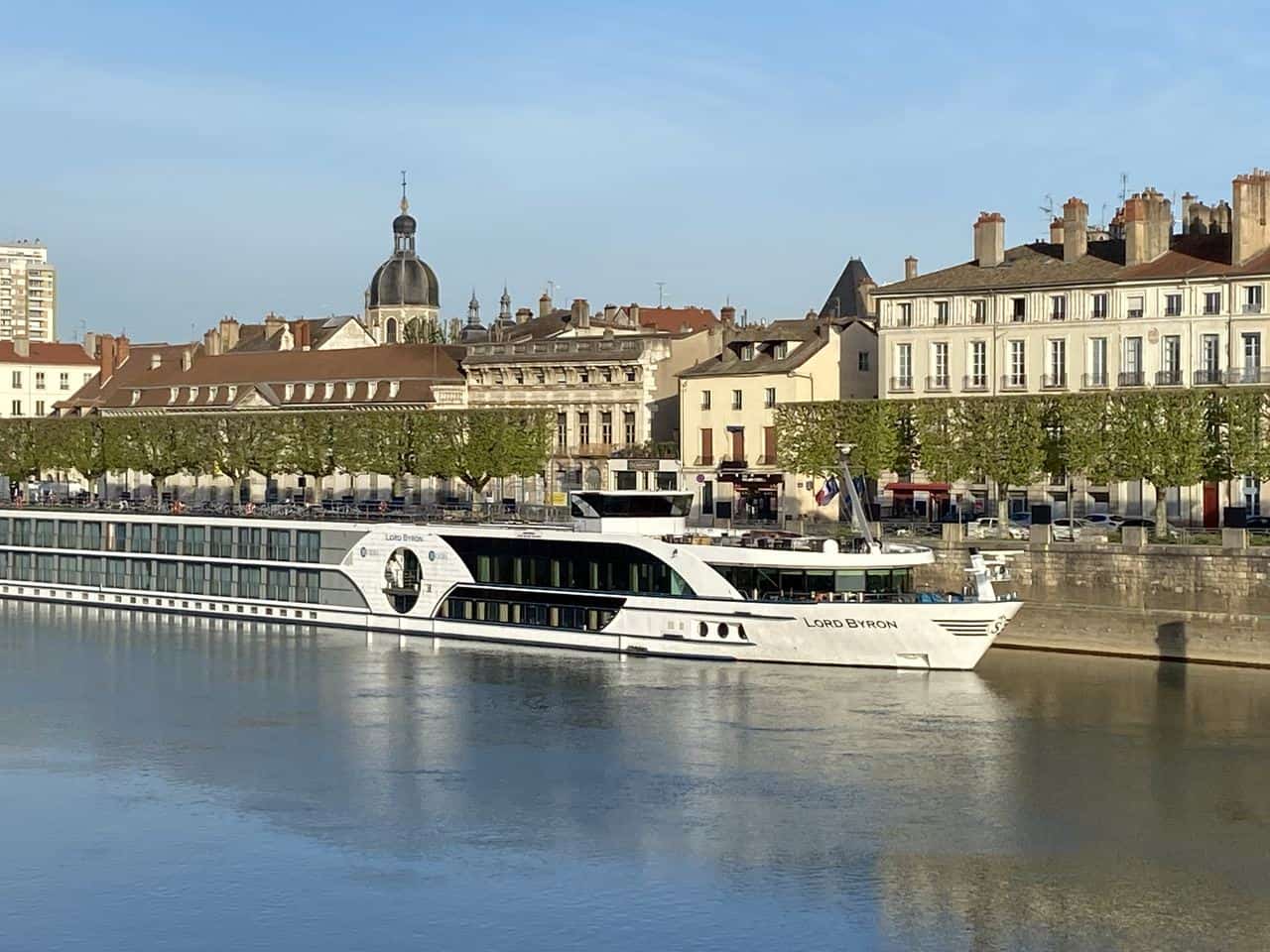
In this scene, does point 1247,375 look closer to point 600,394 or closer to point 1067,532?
point 1067,532

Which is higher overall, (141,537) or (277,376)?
(277,376)

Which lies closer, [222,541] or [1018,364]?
[222,541]

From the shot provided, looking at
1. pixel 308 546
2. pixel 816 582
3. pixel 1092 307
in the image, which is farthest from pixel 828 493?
pixel 1092 307

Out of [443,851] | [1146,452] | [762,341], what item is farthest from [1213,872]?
[762,341]

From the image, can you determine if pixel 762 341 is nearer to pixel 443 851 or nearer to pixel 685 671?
pixel 685 671

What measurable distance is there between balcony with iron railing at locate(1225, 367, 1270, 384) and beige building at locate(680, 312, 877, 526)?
1610 centimetres

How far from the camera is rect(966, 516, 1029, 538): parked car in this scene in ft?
178

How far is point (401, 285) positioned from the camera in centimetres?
14050

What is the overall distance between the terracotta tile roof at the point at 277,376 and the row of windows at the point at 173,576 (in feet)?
71.2

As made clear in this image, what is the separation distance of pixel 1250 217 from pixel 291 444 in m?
36.1

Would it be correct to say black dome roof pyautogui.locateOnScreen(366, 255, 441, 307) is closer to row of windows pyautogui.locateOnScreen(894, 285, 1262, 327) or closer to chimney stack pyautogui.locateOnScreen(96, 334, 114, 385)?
chimney stack pyautogui.locateOnScreen(96, 334, 114, 385)

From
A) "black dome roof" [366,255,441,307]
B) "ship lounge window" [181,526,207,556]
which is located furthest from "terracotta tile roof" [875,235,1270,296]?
"black dome roof" [366,255,441,307]

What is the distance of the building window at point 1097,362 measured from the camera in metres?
64.0

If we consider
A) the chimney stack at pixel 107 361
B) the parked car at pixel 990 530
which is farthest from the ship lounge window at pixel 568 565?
the chimney stack at pixel 107 361
